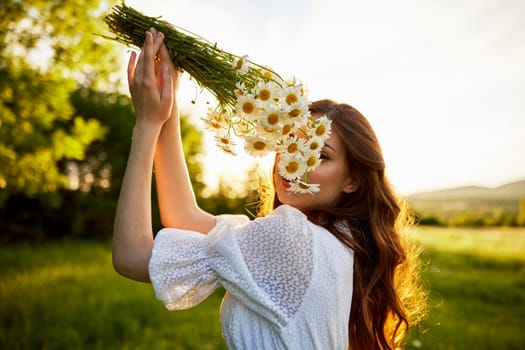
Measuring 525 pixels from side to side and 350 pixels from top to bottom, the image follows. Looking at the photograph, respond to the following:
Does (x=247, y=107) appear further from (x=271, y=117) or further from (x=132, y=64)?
(x=132, y=64)

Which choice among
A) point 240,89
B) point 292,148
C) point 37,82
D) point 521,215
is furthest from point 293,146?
point 521,215

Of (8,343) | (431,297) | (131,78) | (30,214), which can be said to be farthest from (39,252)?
(131,78)

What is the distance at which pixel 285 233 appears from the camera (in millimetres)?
1435

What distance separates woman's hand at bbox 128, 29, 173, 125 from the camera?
4.68ft

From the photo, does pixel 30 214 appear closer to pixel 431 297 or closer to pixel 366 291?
pixel 431 297

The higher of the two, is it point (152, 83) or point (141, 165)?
point (152, 83)

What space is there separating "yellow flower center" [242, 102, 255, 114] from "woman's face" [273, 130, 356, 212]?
1.30 ft

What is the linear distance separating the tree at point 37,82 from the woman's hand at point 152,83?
3.00 m

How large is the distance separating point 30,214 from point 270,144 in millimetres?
15124

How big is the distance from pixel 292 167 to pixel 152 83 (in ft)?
1.83

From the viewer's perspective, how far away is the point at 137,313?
17.7 feet

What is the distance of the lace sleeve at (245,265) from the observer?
1.35 meters

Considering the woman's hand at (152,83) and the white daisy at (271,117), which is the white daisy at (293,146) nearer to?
the white daisy at (271,117)

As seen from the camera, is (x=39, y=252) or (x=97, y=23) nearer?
(x=97, y=23)
